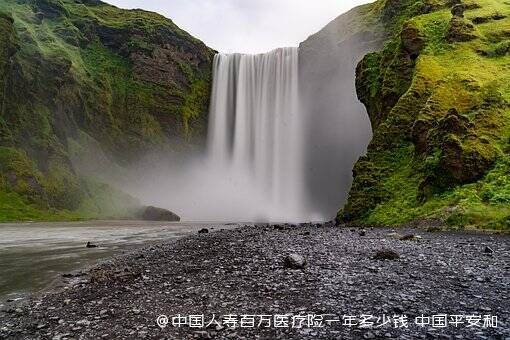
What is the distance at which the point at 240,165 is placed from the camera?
283 feet

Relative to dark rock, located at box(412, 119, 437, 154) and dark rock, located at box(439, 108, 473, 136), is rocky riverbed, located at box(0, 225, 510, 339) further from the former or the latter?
dark rock, located at box(412, 119, 437, 154)

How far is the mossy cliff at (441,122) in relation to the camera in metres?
26.4

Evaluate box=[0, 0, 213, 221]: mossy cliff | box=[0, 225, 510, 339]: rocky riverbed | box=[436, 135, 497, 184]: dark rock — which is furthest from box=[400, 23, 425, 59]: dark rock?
box=[0, 0, 213, 221]: mossy cliff

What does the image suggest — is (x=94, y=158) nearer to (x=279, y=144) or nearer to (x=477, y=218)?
(x=279, y=144)

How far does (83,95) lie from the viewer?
83562mm

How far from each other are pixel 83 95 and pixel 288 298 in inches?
3303

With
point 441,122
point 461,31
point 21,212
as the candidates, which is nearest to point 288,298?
point 441,122

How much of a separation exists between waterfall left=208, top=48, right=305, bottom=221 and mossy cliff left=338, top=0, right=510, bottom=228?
1334 inches

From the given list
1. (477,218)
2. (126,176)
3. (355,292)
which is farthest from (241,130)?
(355,292)

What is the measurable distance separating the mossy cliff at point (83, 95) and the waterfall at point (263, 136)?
9208 mm

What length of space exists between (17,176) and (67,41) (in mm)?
41575

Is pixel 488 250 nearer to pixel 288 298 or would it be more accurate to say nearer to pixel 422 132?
pixel 288 298

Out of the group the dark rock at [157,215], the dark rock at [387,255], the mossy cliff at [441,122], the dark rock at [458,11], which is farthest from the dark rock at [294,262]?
the dark rock at [157,215]

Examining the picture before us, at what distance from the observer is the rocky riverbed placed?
316 inches
